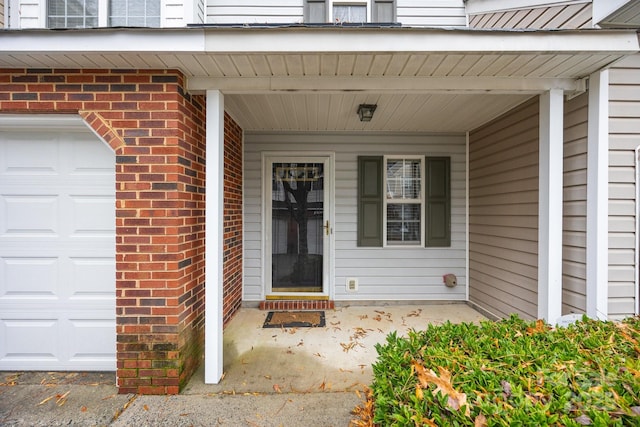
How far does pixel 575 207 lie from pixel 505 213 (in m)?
0.91

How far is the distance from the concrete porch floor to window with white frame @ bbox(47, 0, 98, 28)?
3696 millimetres

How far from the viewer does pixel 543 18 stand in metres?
2.91

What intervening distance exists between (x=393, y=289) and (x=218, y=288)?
269cm

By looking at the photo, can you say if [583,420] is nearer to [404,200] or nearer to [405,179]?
[404,200]

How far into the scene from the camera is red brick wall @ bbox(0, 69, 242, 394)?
2273 mm

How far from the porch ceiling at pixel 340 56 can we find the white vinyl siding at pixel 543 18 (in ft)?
2.00

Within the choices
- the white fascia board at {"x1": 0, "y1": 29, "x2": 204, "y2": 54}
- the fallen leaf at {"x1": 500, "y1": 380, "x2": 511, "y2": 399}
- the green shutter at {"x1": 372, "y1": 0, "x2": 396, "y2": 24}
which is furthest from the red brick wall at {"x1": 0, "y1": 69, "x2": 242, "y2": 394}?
the green shutter at {"x1": 372, "y1": 0, "x2": 396, "y2": 24}

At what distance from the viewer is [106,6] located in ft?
10.5

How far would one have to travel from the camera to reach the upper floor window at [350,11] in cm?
378

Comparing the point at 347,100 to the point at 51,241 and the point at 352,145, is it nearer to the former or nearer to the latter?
the point at 352,145

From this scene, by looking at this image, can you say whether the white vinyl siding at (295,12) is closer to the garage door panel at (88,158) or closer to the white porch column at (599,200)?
the white porch column at (599,200)

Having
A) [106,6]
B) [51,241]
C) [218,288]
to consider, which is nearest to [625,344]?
[218,288]

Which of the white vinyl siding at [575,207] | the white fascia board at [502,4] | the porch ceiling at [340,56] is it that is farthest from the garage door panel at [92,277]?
the white fascia board at [502,4]

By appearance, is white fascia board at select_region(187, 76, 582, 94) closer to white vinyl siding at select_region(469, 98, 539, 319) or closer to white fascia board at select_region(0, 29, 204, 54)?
white fascia board at select_region(0, 29, 204, 54)
